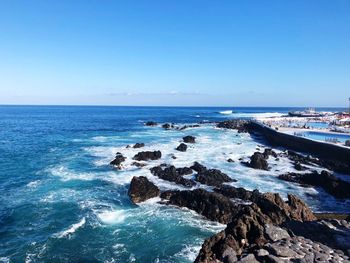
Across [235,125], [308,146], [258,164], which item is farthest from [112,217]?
[235,125]

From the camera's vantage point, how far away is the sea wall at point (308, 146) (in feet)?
118

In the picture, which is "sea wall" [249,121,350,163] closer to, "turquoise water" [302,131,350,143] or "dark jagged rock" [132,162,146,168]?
"turquoise water" [302,131,350,143]

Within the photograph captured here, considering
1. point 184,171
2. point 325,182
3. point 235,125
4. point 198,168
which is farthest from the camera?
point 235,125

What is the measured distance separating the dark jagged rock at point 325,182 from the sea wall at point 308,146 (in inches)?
329

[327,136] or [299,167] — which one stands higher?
[327,136]

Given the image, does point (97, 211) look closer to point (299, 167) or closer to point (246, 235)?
point (246, 235)

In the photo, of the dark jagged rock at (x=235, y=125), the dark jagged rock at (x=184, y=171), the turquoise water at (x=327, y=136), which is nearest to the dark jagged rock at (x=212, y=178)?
the dark jagged rock at (x=184, y=171)

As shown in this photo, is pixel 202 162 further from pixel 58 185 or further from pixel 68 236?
pixel 68 236

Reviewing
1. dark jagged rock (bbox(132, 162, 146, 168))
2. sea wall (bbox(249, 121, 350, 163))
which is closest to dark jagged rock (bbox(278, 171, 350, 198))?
sea wall (bbox(249, 121, 350, 163))

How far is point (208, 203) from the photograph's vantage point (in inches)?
821

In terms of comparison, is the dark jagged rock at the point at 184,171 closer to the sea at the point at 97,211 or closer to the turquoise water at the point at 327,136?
the sea at the point at 97,211

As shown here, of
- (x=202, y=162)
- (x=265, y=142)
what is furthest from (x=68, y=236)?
(x=265, y=142)

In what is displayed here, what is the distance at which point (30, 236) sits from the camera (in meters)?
17.6

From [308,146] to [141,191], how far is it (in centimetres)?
2759
